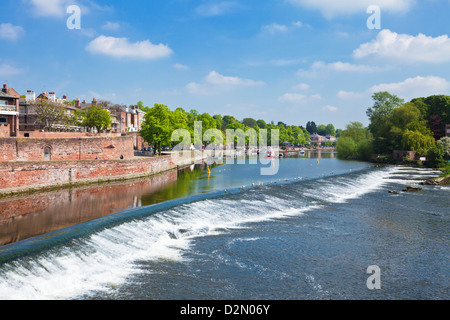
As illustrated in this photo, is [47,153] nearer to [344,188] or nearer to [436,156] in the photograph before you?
[344,188]

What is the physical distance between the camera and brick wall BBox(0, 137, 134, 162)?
41.8 meters

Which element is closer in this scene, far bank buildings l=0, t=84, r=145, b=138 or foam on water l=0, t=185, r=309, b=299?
foam on water l=0, t=185, r=309, b=299

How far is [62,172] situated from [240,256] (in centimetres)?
3001

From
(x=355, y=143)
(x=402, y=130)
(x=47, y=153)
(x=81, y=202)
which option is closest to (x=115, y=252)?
(x=81, y=202)

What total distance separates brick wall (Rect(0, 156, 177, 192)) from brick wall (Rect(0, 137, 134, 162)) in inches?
Result: 198

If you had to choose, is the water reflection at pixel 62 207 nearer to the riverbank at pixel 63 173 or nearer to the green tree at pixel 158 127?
the riverbank at pixel 63 173

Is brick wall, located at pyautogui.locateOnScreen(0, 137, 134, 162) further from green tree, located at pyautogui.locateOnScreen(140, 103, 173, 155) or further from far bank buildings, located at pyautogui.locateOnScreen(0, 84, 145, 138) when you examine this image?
green tree, located at pyautogui.locateOnScreen(140, 103, 173, 155)

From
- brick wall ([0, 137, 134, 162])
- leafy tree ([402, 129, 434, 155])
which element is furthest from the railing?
leafy tree ([402, 129, 434, 155])

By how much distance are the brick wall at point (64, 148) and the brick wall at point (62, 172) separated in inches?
198

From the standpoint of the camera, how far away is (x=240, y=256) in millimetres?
18875

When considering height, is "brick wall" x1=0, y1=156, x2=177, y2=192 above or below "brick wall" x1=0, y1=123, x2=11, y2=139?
below

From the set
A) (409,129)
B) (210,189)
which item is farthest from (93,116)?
(409,129)

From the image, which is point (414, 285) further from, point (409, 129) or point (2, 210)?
point (409, 129)

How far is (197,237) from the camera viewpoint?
2230cm
